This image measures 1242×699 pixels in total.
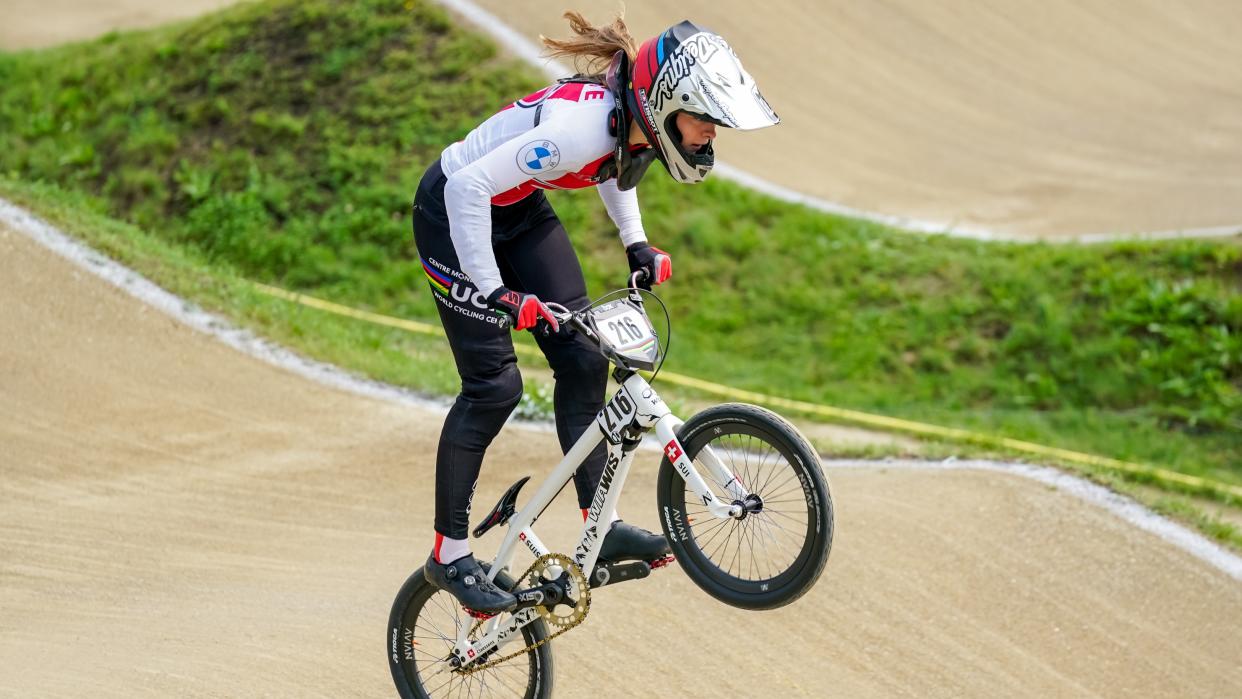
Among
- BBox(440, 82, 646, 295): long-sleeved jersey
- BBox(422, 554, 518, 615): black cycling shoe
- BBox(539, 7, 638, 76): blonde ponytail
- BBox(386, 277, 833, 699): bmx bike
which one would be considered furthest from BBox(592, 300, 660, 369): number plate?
BBox(422, 554, 518, 615): black cycling shoe

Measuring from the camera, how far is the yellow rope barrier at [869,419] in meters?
11.2

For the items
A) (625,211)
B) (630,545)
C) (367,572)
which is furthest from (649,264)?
(367,572)

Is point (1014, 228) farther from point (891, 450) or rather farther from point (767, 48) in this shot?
point (891, 450)

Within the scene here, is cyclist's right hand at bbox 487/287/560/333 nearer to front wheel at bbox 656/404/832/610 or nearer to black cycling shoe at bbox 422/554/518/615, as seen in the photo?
front wheel at bbox 656/404/832/610

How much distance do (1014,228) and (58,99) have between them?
14.8 metres

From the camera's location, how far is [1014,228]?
55.0 ft

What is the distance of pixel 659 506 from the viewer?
5570mm

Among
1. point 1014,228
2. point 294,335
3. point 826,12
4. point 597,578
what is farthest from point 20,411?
point 826,12

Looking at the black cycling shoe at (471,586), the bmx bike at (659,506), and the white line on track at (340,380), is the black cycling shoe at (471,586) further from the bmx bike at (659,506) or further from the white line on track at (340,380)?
the white line on track at (340,380)

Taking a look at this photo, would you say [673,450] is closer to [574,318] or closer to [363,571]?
[574,318]

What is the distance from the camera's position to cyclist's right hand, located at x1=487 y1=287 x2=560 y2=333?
5.25 meters

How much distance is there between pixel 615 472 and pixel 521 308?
868mm

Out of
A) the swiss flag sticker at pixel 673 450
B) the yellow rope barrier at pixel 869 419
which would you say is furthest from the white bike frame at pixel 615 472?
the yellow rope barrier at pixel 869 419

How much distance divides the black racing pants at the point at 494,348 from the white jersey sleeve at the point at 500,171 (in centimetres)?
31
